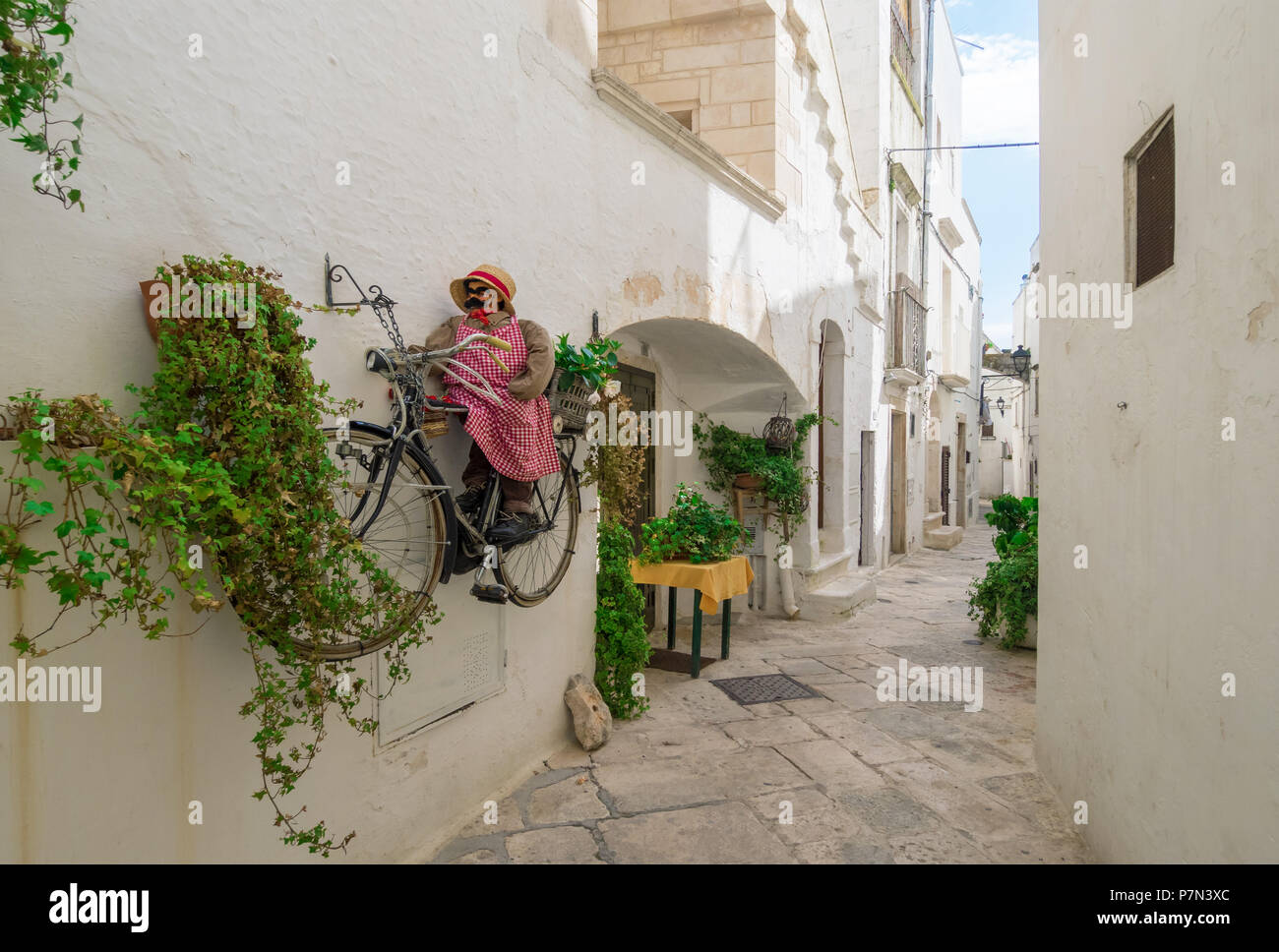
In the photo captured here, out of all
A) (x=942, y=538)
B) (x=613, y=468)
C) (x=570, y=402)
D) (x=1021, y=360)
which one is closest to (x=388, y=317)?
(x=570, y=402)

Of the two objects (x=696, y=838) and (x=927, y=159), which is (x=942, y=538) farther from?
(x=696, y=838)

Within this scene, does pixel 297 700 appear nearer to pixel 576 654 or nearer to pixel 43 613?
pixel 43 613

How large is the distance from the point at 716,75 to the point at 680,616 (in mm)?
5252

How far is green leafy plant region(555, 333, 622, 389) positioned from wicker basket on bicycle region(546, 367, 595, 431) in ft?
0.10

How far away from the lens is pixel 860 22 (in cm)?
1113

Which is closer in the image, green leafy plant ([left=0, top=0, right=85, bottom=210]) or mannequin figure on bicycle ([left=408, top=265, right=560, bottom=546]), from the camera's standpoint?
green leafy plant ([left=0, top=0, right=85, bottom=210])

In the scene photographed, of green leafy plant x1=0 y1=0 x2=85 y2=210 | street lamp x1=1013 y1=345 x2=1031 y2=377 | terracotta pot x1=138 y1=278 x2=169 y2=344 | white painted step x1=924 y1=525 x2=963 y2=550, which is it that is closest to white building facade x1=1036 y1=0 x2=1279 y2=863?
green leafy plant x1=0 y1=0 x2=85 y2=210

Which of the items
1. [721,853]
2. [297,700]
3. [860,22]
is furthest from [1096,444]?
[860,22]

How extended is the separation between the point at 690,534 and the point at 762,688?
1267mm

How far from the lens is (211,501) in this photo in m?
2.02

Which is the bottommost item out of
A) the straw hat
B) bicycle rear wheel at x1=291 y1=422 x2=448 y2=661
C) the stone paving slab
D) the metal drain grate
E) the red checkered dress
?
the stone paving slab

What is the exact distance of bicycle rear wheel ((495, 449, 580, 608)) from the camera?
13.2ft

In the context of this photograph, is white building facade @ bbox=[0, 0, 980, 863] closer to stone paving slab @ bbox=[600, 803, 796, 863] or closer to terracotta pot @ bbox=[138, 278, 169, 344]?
terracotta pot @ bbox=[138, 278, 169, 344]

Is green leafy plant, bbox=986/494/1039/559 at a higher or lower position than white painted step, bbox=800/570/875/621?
higher
